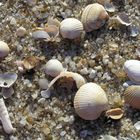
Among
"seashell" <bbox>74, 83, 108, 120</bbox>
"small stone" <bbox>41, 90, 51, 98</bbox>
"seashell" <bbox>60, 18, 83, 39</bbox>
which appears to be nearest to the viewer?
"seashell" <bbox>74, 83, 108, 120</bbox>

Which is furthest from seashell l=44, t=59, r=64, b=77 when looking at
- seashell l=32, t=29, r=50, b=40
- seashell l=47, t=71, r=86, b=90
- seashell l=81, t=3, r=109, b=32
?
seashell l=81, t=3, r=109, b=32

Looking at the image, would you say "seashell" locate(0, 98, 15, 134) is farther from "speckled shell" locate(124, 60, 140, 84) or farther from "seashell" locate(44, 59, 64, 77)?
"speckled shell" locate(124, 60, 140, 84)

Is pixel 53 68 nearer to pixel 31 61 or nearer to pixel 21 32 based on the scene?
pixel 31 61

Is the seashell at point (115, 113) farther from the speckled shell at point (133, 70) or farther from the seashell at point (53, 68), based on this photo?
the seashell at point (53, 68)

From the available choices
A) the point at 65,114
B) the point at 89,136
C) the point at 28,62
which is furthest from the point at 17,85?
the point at 89,136

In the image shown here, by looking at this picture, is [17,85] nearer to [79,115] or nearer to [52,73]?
[52,73]
